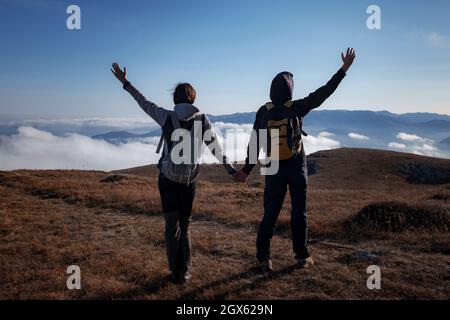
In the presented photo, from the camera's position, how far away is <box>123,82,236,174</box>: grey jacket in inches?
218

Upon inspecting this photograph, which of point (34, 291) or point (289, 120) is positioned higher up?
point (289, 120)

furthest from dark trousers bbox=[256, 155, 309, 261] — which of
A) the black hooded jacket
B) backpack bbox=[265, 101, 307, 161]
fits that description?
the black hooded jacket

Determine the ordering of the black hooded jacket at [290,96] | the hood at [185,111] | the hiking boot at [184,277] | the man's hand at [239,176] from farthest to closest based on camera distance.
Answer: the man's hand at [239,176]
the hiking boot at [184,277]
the black hooded jacket at [290,96]
the hood at [185,111]

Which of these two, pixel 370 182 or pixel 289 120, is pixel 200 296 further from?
pixel 370 182

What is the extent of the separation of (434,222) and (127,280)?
820 cm

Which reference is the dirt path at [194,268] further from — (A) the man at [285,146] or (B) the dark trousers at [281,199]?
(A) the man at [285,146]

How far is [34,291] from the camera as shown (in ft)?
19.6

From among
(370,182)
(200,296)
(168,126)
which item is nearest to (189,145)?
(168,126)

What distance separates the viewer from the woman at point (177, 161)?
555 cm

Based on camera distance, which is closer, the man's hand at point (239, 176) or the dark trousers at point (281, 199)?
the dark trousers at point (281, 199)

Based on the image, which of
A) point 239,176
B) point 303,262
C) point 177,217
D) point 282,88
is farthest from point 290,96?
point 303,262

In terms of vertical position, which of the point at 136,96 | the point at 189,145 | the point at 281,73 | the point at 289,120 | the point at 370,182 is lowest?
the point at 370,182

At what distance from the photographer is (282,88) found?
6176 mm

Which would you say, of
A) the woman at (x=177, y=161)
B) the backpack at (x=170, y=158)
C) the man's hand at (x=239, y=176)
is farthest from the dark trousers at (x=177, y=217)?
the man's hand at (x=239, y=176)
